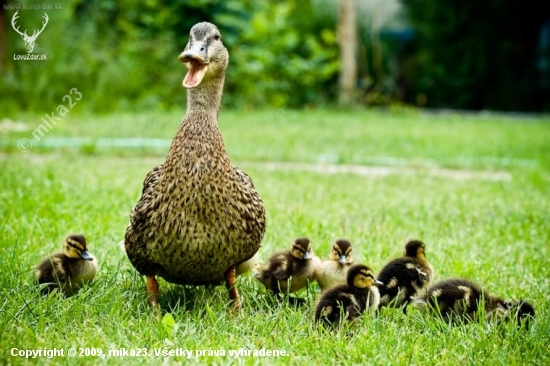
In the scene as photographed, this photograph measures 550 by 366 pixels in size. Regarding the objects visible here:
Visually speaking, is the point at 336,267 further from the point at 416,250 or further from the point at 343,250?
the point at 416,250

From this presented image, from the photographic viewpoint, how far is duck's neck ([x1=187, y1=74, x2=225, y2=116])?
3.55m

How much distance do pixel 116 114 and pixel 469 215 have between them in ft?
27.2

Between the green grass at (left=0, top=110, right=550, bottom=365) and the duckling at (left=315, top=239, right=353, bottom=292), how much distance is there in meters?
0.12

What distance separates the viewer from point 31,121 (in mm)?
11078

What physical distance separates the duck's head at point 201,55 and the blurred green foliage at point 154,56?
9.32m

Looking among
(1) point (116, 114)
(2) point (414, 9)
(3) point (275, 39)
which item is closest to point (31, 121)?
(1) point (116, 114)

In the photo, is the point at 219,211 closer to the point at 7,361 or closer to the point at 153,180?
the point at 153,180

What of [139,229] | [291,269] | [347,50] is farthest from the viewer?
[347,50]

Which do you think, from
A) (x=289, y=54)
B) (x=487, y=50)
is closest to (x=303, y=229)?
(x=289, y=54)

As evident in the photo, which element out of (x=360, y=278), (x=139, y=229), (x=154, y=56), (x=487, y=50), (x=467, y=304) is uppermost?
(x=487, y=50)

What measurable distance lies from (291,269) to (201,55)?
1208 millimetres

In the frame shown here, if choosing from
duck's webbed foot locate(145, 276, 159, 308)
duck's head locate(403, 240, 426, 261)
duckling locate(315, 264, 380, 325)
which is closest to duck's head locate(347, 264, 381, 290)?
duckling locate(315, 264, 380, 325)

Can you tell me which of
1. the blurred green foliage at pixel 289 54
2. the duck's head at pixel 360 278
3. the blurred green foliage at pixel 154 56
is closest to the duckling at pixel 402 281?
the duck's head at pixel 360 278

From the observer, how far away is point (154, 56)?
49.1ft
